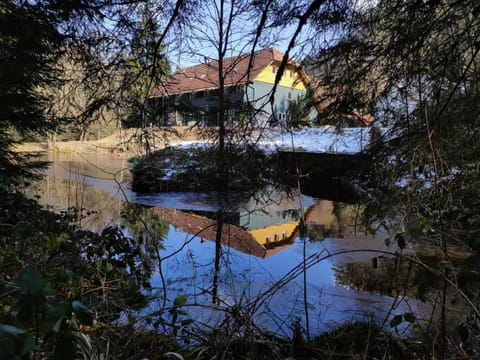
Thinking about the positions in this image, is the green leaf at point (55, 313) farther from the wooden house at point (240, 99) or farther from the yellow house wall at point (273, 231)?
the yellow house wall at point (273, 231)

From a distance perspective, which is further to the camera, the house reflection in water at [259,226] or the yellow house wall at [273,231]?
the yellow house wall at [273,231]

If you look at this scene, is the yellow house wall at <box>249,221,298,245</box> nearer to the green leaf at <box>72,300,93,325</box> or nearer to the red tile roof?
the red tile roof

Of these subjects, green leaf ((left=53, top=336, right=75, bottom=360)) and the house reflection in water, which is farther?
the house reflection in water

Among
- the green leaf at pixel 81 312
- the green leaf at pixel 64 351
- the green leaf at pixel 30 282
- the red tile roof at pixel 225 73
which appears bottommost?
the green leaf at pixel 64 351

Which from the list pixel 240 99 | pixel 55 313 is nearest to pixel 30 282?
pixel 55 313

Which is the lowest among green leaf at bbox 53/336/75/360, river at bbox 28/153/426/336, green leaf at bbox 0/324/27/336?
river at bbox 28/153/426/336

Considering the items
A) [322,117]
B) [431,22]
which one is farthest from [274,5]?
[431,22]

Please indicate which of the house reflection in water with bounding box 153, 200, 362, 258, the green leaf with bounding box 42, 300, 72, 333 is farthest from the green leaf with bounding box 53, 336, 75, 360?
the house reflection in water with bounding box 153, 200, 362, 258

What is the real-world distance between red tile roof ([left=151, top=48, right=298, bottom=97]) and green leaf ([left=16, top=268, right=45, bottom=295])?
3.44 meters

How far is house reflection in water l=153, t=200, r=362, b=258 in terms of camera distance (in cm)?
620

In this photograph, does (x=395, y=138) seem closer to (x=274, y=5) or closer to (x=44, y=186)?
(x=274, y=5)

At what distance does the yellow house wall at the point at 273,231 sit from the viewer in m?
6.83

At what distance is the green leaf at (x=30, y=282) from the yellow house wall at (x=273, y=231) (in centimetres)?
577

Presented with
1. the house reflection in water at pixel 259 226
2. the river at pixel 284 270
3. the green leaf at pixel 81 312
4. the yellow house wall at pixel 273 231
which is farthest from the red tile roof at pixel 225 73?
the green leaf at pixel 81 312
